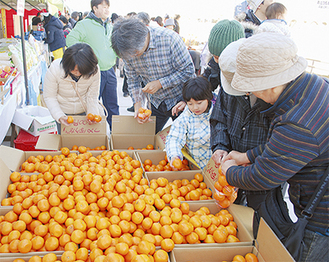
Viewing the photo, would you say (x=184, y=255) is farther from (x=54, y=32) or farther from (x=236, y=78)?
(x=54, y=32)

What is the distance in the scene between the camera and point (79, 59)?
7.82 feet

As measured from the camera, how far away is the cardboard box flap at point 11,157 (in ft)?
6.93

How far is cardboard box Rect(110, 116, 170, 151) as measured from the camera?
2.88 m

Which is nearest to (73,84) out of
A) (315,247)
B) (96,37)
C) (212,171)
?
(96,37)

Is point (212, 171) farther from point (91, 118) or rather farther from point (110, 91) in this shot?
point (110, 91)

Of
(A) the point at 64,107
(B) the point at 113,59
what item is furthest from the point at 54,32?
(A) the point at 64,107

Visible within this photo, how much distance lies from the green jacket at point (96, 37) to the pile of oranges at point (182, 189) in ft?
8.68

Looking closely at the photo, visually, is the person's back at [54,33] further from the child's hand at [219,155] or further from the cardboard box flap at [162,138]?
the child's hand at [219,155]

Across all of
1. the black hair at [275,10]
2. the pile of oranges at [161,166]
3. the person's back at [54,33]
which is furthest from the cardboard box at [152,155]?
the person's back at [54,33]

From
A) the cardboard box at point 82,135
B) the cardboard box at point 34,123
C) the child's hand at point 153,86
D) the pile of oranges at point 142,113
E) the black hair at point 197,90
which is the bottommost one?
the cardboard box at point 34,123

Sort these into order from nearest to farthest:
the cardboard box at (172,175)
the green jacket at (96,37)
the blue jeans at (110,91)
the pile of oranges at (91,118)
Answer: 1. the cardboard box at (172,175)
2. the pile of oranges at (91,118)
3. the green jacket at (96,37)
4. the blue jeans at (110,91)

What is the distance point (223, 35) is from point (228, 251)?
149 centimetres

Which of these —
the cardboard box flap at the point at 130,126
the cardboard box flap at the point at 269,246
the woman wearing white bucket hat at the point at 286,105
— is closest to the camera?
the woman wearing white bucket hat at the point at 286,105

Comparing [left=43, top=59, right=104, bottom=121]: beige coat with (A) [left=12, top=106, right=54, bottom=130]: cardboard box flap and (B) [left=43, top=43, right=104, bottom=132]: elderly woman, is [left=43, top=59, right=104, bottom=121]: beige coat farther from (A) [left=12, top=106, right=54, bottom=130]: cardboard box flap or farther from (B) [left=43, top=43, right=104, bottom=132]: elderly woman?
(A) [left=12, top=106, right=54, bottom=130]: cardboard box flap
